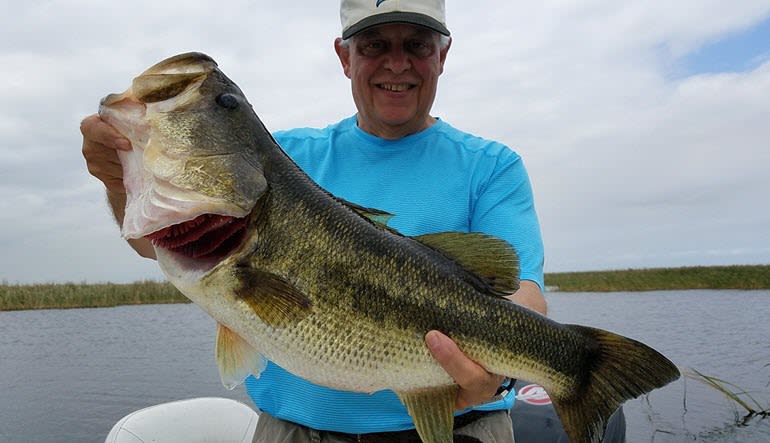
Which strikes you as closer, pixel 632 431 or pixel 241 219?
pixel 241 219

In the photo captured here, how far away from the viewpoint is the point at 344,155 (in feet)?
12.0

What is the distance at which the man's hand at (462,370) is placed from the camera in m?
2.57

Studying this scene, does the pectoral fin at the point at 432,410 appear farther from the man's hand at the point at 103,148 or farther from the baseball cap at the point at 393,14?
the baseball cap at the point at 393,14

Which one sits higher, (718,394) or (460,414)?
(460,414)

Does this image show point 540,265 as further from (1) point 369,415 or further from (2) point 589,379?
(1) point 369,415

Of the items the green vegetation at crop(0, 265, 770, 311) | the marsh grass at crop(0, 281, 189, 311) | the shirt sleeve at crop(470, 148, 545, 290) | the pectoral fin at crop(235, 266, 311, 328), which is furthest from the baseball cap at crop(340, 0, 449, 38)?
the marsh grass at crop(0, 281, 189, 311)

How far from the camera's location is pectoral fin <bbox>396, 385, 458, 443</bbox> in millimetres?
2703

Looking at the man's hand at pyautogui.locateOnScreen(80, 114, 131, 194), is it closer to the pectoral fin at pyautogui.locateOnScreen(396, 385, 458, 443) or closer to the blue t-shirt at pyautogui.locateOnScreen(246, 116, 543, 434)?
the blue t-shirt at pyautogui.locateOnScreen(246, 116, 543, 434)

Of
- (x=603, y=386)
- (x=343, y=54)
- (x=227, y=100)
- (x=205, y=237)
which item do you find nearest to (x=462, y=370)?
(x=603, y=386)

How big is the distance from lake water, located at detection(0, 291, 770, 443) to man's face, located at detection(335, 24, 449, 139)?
8.94m

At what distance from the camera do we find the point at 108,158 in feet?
8.69

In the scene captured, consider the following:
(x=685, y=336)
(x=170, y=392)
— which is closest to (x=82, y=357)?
(x=170, y=392)

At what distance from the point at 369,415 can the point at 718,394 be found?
40.4ft

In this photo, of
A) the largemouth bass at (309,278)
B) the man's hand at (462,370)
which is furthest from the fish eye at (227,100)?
the man's hand at (462,370)
